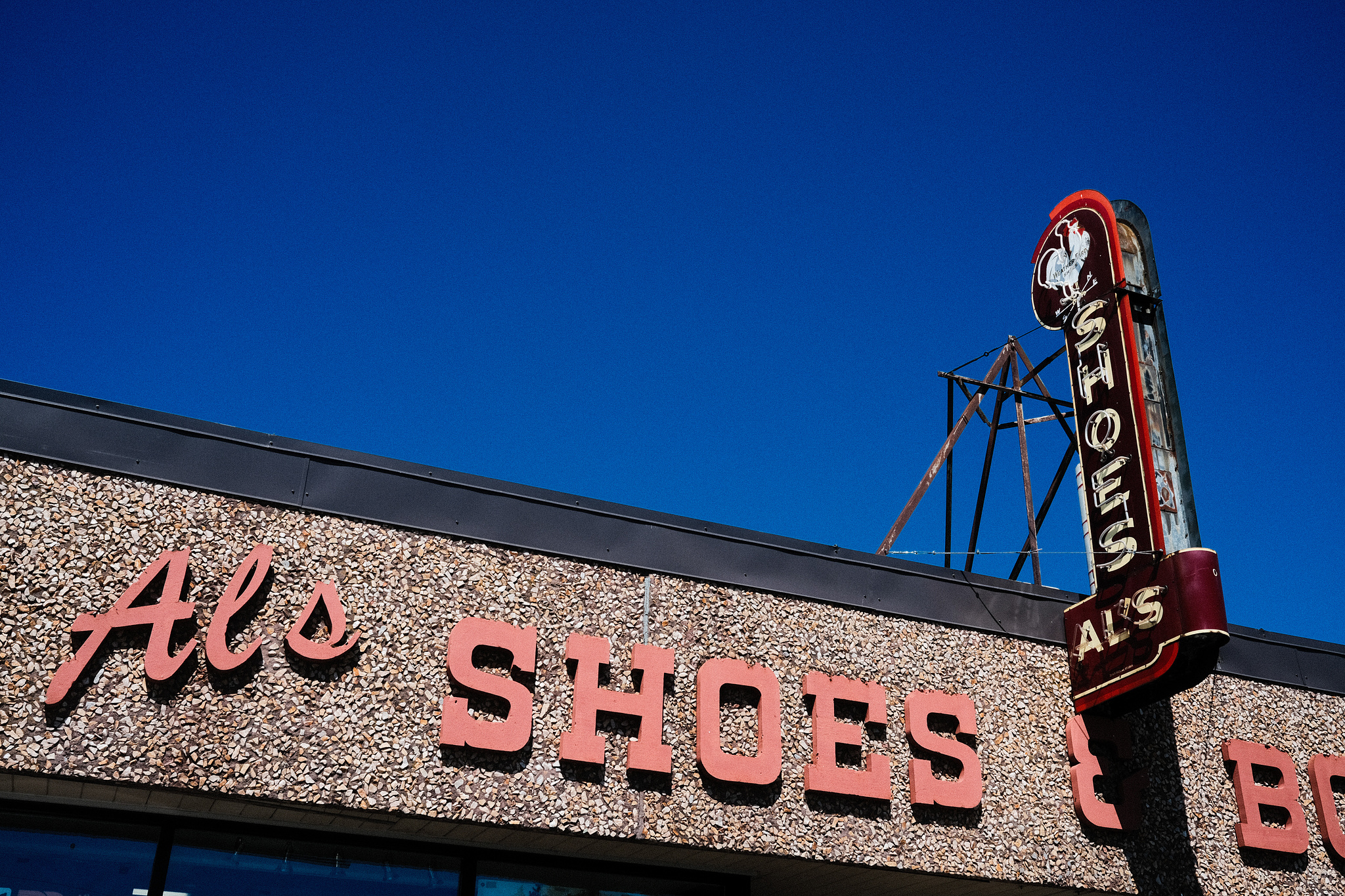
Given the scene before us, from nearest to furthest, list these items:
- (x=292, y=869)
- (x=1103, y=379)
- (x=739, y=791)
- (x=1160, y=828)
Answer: (x=292, y=869) < (x=739, y=791) < (x=1160, y=828) < (x=1103, y=379)

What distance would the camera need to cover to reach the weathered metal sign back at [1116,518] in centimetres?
926

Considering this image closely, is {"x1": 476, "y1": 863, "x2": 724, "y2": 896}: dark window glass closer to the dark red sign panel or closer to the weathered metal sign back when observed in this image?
the weathered metal sign back

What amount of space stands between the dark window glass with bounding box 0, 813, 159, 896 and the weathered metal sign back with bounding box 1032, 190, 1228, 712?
7.68 metres

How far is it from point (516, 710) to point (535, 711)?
17 cm

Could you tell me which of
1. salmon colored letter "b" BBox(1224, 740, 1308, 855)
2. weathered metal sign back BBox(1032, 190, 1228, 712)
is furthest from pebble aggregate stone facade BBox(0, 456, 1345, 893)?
weathered metal sign back BBox(1032, 190, 1228, 712)

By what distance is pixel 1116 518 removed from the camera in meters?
10.2

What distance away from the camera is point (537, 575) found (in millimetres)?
8961

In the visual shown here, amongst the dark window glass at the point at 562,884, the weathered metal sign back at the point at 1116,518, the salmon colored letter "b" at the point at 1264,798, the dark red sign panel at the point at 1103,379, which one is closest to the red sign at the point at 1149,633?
the weathered metal sign back at the point at 1116,518

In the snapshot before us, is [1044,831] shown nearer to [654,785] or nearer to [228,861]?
[654,785]

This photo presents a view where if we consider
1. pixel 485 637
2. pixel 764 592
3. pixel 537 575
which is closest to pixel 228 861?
pixel 485 637

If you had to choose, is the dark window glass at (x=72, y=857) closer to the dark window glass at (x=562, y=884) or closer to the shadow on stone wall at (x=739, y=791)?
the dark window glass at (x=562, y=884)

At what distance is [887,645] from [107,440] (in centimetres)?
637

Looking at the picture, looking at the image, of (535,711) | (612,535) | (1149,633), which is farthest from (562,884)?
(1149,633)

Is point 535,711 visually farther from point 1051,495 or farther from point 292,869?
point 1051,495
